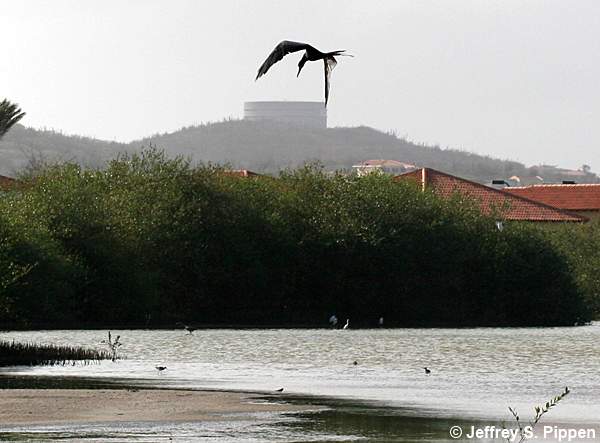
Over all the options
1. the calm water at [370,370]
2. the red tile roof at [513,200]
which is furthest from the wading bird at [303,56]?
the red tile roof at [513,200]

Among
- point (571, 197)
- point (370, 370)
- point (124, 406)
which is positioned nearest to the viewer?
point (124, 406)

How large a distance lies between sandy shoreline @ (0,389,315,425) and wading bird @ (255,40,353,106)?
8.29 metres

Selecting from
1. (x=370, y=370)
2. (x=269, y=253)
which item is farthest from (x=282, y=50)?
(x=269, y=253)

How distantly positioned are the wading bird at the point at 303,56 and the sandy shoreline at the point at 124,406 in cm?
829

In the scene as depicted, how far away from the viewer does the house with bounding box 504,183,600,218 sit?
129250 mm

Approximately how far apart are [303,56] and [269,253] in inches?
2236

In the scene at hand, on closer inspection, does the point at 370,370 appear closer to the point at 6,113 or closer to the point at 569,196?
the point at 6,113

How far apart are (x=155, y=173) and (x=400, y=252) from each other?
1342 centimetres

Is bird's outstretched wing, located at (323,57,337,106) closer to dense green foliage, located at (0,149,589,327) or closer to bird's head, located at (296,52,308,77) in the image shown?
bird's head, located at (296,52,308,77)

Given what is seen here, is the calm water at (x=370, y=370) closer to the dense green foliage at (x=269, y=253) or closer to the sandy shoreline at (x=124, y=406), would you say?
the sandy shoreline at (x=124, y=406)

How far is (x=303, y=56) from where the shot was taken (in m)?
21.1

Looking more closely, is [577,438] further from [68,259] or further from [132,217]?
[132,217]

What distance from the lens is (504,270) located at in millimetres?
82500

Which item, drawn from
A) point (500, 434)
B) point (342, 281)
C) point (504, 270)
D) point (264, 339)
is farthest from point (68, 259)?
point (500, 434)
